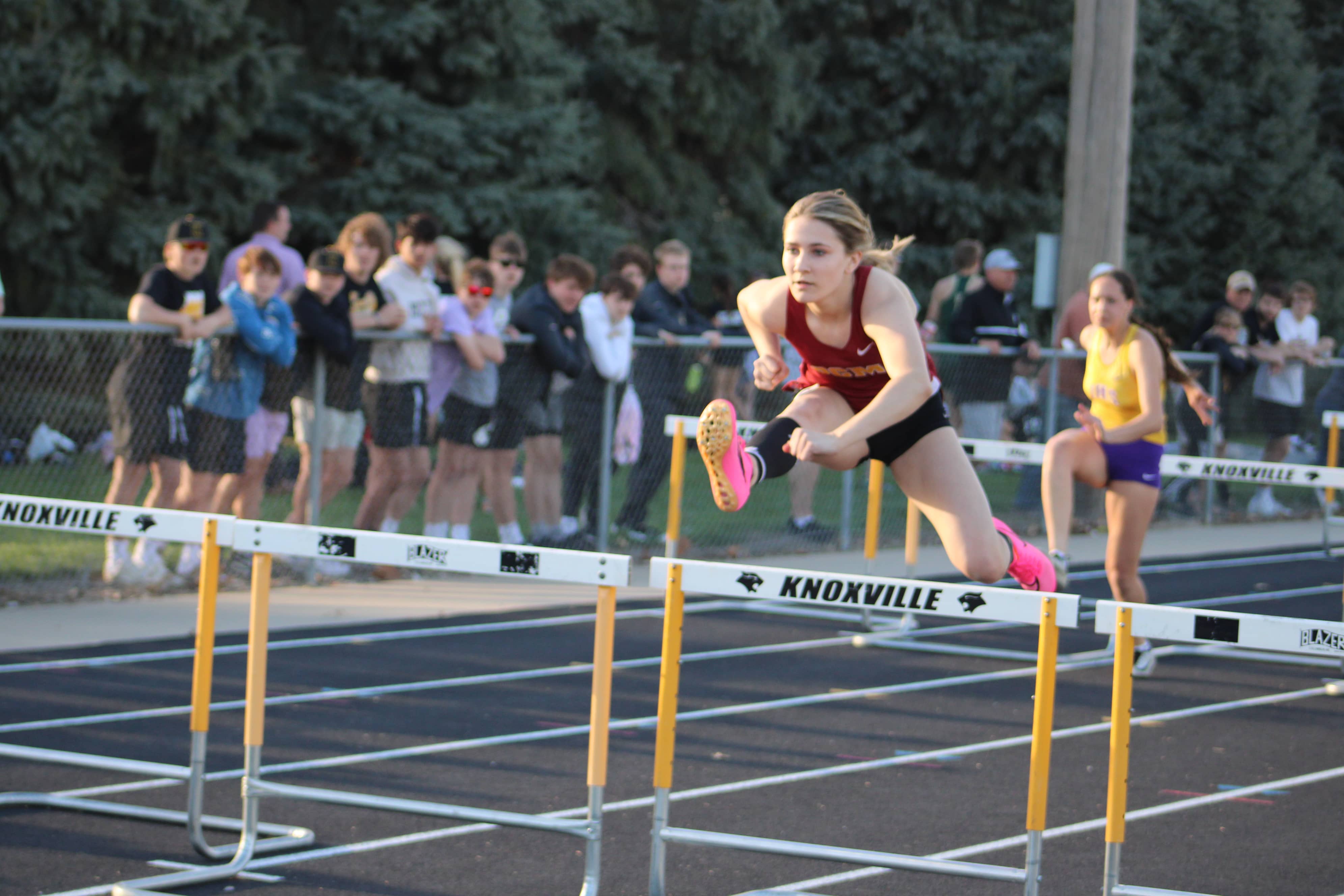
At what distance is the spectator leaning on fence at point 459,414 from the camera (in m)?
10.0

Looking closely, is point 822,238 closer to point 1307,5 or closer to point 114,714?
point 114,714

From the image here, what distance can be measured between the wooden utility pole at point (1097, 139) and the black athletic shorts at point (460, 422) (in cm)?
668

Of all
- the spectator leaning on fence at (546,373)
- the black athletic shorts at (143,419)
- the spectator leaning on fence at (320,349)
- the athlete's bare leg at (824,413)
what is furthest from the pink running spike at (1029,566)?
the black athletic shorts at (143,419)

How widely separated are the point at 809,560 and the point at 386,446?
346 cm

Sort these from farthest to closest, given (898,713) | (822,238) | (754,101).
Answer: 1. (754,101)
2. (898,713)
3. (822,238)

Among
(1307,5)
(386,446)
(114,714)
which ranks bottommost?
(114,714)

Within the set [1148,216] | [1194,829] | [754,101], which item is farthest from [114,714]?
[1148,216]

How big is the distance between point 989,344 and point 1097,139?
2.71 metres

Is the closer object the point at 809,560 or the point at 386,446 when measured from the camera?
the point at 386,446

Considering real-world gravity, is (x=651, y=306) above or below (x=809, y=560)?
above

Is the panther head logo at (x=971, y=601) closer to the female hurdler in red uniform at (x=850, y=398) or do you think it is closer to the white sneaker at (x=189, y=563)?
the female hurdler in red uniform at (x=850, y=398)

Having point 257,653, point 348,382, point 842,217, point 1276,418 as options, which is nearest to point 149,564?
point 348,382

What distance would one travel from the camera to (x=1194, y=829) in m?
5.70

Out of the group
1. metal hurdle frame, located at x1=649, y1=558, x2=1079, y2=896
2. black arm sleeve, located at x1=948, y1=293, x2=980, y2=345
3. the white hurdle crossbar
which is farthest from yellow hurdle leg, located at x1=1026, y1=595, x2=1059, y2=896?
black arm sleeve, located at x1=948, y1=293, x2=980, y2=345
